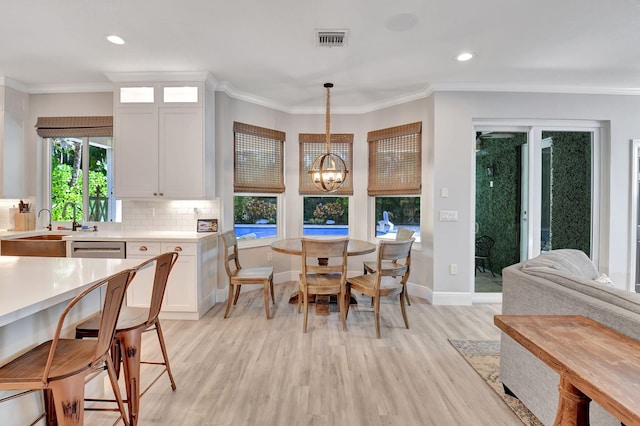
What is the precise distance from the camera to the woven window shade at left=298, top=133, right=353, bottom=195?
486cm

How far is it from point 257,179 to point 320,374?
2.89 meters

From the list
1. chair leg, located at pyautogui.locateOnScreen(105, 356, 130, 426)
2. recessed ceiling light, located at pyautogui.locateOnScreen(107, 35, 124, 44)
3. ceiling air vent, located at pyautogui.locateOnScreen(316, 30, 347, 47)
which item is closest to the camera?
chair leg, located at pyautogui.locateOnScreen(105, 356, 130, 426)

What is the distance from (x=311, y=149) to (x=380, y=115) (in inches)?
45.4

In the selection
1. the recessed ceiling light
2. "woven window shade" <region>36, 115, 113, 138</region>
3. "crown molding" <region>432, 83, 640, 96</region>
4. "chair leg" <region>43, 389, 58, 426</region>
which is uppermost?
the recessed ceiling light

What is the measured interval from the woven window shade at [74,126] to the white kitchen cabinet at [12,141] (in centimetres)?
22

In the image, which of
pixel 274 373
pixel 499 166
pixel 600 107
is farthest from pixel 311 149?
pixel 600 107

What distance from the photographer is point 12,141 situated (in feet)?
12.9

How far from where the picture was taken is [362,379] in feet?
7.51

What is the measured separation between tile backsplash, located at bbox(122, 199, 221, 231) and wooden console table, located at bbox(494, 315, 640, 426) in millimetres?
3439

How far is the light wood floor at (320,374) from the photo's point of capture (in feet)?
6.23

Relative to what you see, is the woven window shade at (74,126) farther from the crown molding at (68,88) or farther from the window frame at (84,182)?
the crown molding at (68,88)

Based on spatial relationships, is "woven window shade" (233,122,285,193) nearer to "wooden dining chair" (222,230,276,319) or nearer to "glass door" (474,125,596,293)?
"wooden dining chair" (222,230,276,319)

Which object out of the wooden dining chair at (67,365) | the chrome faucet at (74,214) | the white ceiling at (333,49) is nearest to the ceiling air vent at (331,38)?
the white ceiling at (333,49)

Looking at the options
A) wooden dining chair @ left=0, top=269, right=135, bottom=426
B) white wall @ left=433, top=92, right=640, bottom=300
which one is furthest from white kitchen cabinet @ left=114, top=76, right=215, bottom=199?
white wall @ left=433, top=92, right=640, bottom=300
